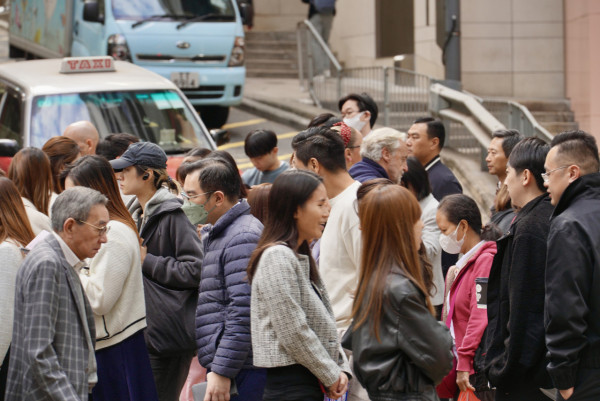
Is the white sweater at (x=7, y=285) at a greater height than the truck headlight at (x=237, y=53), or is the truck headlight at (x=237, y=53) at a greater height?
the truck headlight at (x=237, y=53)

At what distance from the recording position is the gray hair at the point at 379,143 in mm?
6832

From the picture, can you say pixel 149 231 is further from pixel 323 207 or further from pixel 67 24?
pixel 67 24

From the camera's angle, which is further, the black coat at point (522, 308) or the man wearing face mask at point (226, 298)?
the black coat at point (522, 308)

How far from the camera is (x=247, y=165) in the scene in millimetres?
15289

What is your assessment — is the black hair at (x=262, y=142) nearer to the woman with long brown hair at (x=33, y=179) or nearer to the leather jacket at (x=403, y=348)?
the woman with long brown hair at (x=33, y=179)

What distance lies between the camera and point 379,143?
22.5ft

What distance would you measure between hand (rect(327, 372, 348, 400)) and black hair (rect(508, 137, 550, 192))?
1.72 m

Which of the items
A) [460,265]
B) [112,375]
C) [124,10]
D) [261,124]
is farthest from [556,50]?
[112,375]

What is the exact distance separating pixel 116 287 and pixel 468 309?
2.17 metres

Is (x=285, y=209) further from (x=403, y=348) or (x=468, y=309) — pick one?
(x=468, y=309)

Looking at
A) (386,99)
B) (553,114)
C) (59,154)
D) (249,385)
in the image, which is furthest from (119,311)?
(553,114)

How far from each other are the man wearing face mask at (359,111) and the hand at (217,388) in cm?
410

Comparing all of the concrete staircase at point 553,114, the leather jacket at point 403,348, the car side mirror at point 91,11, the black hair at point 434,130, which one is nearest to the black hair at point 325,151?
the leather jacket at point 403,348

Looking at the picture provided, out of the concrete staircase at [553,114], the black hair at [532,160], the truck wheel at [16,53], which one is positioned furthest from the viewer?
the truck wheel at [16,53]
